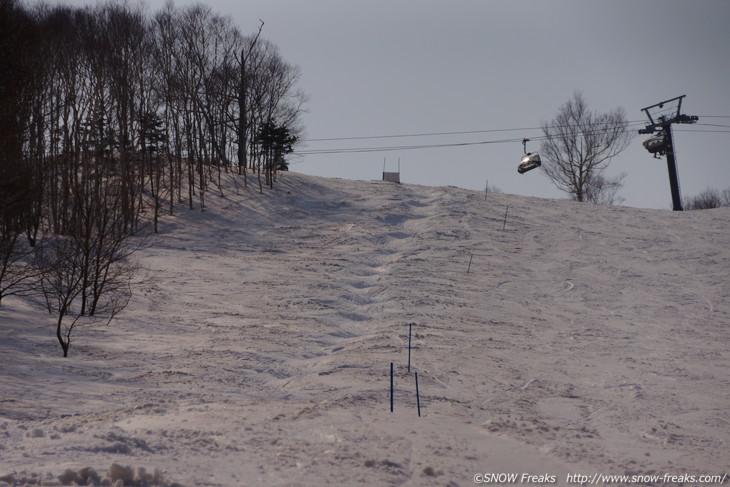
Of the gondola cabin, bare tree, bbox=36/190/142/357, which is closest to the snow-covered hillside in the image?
bare tree, bbox=36/190/142/357

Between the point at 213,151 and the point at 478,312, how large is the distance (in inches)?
1052

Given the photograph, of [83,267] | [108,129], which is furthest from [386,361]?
[108,129]

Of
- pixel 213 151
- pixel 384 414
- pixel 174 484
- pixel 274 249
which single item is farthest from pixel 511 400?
pixel 213 151

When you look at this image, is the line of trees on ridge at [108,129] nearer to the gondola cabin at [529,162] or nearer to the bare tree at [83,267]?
the bare tree at [83,267]

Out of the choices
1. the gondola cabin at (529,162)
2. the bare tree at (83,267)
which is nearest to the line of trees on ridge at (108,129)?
the bare tree at (83,267)

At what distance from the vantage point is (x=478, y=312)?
59.2 ft

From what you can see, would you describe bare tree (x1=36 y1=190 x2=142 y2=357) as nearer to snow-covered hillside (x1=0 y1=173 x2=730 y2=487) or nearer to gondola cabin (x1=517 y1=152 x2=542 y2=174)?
snow-covered hillside (x1=0 y1=173 x2=730 y2=487)

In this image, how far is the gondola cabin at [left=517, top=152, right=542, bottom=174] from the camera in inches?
1378

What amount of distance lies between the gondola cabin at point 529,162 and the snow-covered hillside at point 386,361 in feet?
20.4

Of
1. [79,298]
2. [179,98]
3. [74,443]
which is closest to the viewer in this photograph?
[74,443]

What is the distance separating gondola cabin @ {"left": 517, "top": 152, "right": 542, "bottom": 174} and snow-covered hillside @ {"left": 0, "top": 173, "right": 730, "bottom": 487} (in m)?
6.22

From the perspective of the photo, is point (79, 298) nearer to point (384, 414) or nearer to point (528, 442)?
point (384, 414)

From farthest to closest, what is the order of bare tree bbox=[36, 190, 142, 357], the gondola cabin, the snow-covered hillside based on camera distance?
the gondola cabin → bare tree bbox=[36, 190, 142, 357] → the snow-covered hillside

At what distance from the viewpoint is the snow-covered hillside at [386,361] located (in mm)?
7406
